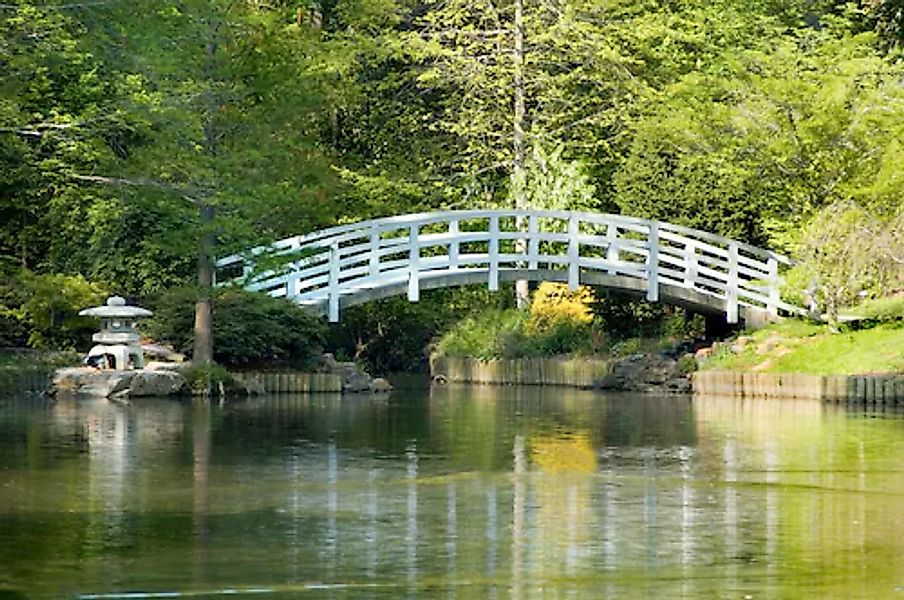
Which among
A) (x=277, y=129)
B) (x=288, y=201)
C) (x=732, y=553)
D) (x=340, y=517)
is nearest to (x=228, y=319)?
(x=288, y=201)

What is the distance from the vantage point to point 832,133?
115 ft

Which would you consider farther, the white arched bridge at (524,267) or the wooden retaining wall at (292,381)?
the white arched bridge at (524,267)

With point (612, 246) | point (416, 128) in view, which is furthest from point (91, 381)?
point (416, 128)

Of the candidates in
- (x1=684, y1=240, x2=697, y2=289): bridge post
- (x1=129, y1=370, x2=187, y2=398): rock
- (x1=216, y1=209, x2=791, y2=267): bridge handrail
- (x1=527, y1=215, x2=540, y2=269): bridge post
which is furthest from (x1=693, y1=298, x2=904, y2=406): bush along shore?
(x1=129, y1=370, x2=187, y2=398): rock

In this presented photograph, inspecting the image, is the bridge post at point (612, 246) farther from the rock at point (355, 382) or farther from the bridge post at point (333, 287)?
the rock at point (355, 382)

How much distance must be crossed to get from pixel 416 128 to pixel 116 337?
15.9m

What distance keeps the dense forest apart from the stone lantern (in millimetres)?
1237

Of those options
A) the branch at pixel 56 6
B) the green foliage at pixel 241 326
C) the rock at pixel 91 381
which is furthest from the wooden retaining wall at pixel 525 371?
the branch at pixel 56 6

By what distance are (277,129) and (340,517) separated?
61.6ft

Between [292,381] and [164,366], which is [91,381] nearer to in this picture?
[164,366]

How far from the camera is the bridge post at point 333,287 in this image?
31656mm

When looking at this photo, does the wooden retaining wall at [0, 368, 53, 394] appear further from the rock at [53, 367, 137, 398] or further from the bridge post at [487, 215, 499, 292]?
the bridge post at [487, 215, 499, 292]

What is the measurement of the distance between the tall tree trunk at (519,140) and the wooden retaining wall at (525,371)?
259cm

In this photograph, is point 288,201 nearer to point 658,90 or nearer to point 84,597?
point 658,90
